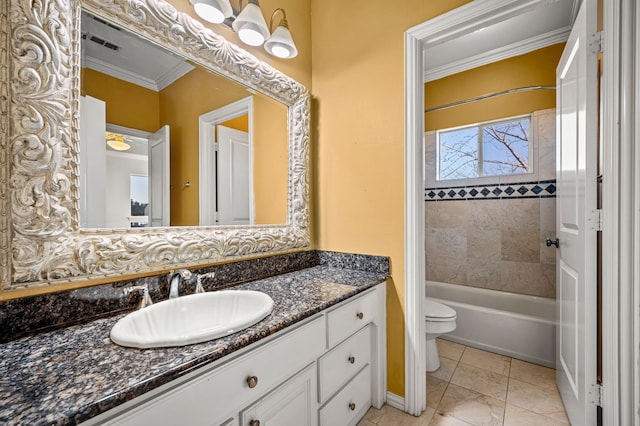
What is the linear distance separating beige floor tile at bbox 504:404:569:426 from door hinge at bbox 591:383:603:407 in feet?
1.31

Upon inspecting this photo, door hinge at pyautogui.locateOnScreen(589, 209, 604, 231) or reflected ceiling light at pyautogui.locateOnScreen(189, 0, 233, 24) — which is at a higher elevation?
reflected ceiling light at pyautogui.locateOnScreen(189, 0, 233, 24)

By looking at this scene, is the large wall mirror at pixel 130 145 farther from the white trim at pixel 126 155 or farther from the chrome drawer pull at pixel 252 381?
the chrome drawer pull at pixel 252 381

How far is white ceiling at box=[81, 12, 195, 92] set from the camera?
37.4 inches

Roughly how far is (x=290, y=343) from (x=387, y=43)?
1.64 m

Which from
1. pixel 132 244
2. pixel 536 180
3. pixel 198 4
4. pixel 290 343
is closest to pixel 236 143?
pixel 198 4

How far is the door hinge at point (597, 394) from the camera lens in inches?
45.8

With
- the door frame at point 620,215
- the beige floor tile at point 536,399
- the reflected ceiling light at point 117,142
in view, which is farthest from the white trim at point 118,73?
the beige floor tile at point 536,399

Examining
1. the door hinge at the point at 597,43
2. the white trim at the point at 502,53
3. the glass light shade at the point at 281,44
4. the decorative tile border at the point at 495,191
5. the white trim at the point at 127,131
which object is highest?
the white trim at the point at 502,53

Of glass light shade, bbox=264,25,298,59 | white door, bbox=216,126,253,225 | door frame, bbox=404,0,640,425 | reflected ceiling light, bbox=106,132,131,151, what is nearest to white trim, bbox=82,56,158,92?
reflected ceiling light, bbox=106,132,131,151

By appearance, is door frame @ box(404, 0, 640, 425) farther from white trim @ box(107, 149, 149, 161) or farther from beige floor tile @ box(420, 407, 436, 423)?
white trim @ box(107, 149, 149, 161)

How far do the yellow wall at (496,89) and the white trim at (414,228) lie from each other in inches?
59.7

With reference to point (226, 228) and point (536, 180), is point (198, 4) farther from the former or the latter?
point (536, 180)

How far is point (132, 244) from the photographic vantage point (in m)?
1.02

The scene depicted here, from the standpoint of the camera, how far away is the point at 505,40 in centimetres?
236
